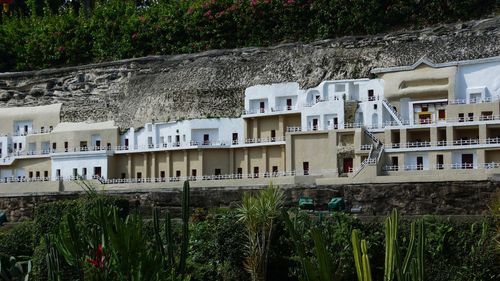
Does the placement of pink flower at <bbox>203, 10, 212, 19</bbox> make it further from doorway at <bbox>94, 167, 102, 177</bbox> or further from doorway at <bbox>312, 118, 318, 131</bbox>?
doorway at <bbox>312, 118, 318, 131</bbox>

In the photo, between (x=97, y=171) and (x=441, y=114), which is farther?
(x=97, y=171)

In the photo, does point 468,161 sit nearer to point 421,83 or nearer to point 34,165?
point 421,83

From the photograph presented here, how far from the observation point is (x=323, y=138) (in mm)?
42188

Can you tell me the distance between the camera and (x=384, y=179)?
1453 inches

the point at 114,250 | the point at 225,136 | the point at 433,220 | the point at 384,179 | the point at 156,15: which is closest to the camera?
the point at 114,250

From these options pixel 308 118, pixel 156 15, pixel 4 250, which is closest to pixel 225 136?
pixel 308 118

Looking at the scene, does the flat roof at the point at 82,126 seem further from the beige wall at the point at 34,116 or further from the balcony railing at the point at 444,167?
the balcony railing at the point at 444,167

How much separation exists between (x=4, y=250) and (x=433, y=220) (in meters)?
14.8

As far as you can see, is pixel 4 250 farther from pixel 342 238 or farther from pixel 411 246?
pixel 411 246

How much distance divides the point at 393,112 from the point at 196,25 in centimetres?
1850

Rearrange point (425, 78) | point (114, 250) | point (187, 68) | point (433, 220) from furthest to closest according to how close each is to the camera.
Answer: point (187, 68) → point (425, 78) → point (433, 220) → point (114, 250)

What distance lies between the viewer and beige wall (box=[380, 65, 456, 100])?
4141 centimetres

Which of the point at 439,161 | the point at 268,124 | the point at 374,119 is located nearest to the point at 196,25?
the point at 268,124

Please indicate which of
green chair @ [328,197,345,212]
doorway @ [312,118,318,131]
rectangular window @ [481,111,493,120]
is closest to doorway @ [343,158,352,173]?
doorway @ [312,118,318,131]
